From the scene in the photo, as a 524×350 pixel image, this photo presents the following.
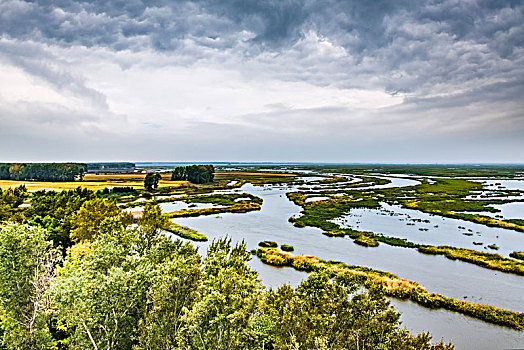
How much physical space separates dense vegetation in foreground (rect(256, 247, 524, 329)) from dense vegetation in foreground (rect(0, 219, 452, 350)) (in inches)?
67.8

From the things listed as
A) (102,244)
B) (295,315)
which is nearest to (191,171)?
(102,244)

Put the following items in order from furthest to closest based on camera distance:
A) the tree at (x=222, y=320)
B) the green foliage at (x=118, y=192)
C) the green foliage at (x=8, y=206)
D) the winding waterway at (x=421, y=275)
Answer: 1. the green foliage at (x=118, y=192)
2. the green foliage at (x=8, y=206)
3. the winding waterway at (x=421, y=275)
4. the tree at (x=222, y=320)

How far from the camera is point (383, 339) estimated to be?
42.9 ft

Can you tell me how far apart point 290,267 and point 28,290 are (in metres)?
23.5

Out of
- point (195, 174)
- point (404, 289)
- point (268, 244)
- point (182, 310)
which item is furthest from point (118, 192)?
point (182, 310)

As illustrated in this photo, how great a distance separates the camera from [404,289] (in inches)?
1065

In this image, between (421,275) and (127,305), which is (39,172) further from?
(421,275)

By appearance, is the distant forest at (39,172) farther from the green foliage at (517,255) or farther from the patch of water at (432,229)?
the green foliage at (517,255)

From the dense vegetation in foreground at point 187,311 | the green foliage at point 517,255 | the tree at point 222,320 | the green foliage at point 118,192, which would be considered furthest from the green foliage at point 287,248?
the green foliage at point 118,192

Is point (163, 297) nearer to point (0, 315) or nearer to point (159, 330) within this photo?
point (159, 330)

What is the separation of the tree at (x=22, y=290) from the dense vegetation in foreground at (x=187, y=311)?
45mm

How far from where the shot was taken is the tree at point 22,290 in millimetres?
15305

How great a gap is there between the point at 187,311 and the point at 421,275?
90.4ft

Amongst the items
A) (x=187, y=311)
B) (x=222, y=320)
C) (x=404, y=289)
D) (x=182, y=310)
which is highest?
(x=187, y=311)
